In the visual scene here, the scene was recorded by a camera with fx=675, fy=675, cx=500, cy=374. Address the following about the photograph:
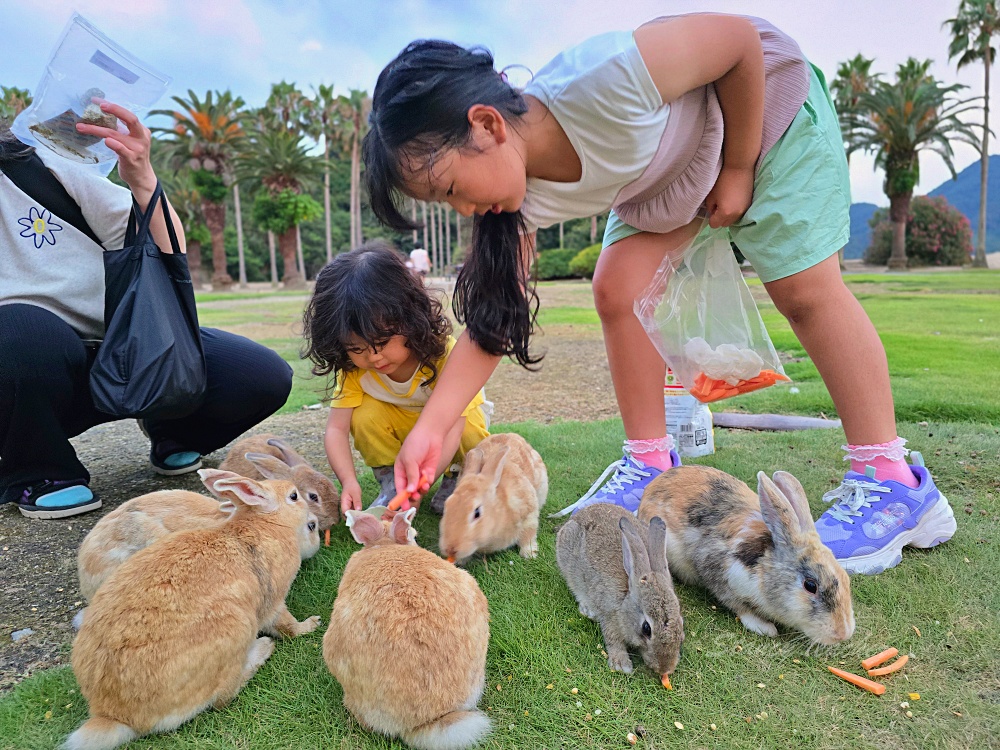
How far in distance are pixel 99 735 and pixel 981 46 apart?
3954 cm

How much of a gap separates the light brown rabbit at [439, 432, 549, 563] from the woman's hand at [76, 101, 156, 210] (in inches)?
67.2

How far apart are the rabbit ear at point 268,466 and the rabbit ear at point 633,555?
1620 millimetres

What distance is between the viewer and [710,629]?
203 centimetres

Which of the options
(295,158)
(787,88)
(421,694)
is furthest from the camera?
(295,158)

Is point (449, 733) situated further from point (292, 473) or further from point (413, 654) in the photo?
point (292, 473)

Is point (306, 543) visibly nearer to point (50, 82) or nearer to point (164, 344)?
point (164, 344)

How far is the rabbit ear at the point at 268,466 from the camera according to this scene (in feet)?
9.61

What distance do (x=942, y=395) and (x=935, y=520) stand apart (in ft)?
8.29

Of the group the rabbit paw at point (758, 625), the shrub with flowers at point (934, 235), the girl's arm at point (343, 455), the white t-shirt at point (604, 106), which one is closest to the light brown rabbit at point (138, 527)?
the girl's arm at point (343, 455)

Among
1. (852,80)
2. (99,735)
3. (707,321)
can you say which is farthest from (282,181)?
(99,735)

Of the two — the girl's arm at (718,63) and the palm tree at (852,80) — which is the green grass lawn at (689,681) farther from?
the palm tree at (852,80)

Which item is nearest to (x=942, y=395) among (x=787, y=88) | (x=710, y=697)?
(x=787, y=88)

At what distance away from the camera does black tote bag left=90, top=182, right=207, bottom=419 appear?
264 centimetres

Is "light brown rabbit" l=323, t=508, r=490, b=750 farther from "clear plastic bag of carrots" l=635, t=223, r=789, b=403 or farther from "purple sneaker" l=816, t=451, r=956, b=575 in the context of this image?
"clear plastic bag of carrots" l=635, t=223, r=789, b=403
